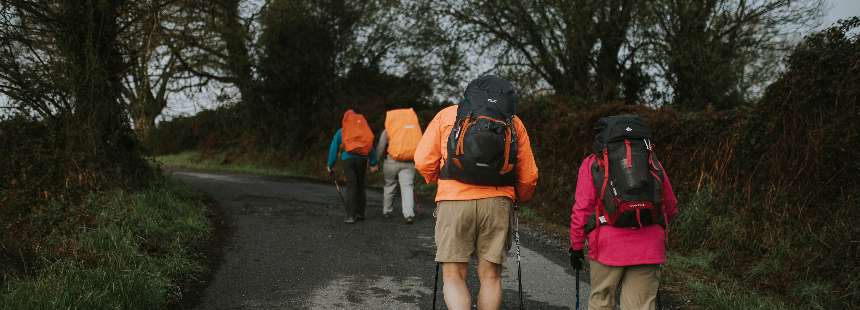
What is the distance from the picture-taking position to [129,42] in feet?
34.9

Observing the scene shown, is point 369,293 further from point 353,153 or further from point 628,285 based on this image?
point 353,153

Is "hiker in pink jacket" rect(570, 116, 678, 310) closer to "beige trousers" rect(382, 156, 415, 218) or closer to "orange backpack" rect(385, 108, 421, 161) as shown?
"orange backpack" rect(385, 108, 421, 161)

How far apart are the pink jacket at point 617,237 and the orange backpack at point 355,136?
5.45 meters

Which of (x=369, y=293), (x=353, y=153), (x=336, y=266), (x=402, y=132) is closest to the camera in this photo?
(x=369, y=293)

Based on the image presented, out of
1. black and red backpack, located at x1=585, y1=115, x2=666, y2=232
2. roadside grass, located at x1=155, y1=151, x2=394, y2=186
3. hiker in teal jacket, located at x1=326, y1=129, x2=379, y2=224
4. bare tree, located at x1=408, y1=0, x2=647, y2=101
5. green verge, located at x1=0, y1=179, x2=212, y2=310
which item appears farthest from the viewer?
roadside grass, located at x1=155, y1=151, x2=394, y2=186

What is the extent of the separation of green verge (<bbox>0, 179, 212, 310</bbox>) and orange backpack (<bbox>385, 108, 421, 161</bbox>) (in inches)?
105

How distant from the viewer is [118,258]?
554 cm

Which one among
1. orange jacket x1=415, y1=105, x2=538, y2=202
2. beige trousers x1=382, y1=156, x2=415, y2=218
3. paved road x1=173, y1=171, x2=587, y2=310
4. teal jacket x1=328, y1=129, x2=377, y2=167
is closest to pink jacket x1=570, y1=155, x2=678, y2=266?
orange jacket x1=415, y1=105, x2=538, y2=202

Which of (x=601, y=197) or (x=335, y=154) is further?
(x=335, y=154)

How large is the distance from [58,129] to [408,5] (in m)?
10.5

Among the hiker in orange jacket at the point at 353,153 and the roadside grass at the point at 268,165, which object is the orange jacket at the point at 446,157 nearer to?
the hiker in orange jacket at the point at 353,153

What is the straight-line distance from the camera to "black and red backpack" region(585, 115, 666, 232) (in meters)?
3.34

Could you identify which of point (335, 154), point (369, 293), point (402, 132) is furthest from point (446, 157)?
point (335, 154)

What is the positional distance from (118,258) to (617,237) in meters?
4.46
